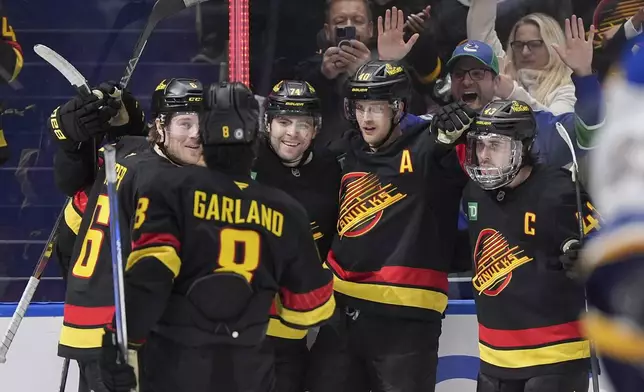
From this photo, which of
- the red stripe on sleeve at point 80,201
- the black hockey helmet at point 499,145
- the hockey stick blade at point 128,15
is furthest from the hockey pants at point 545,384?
the hockey stick blade at point 128,15

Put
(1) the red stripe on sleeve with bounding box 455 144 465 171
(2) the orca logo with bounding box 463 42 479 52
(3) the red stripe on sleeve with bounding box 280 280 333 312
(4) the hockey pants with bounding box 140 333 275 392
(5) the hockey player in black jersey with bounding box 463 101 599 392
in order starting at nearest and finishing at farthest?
(4) the hockey pants with bounding box 140 333 275 392, (3) the red stripe on sleeve with bounding box 280 280 333 312, (5) the hockey player in black jersey with bounding box 463 101 599 392, (1) the red stripe on sleeve with bounding box 455 144 465 171, (2) the orca logo with bounding box 463 42 479 52

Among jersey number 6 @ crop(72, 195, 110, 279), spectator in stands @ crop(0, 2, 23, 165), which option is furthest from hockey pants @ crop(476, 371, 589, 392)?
spectator in stands @ crop(0, 2, 23, 165)

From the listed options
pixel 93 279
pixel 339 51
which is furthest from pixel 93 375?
pixel 339 51

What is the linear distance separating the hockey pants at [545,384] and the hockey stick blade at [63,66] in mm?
1386

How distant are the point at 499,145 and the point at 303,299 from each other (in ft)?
2.50

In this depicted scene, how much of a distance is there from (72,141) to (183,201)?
0.68 meters

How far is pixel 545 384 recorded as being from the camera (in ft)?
7.85

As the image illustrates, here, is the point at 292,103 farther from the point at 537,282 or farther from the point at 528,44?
the point at 528,44

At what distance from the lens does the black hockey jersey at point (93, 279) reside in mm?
2287

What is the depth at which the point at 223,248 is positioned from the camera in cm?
187

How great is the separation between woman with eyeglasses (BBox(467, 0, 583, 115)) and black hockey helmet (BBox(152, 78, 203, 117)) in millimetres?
1347

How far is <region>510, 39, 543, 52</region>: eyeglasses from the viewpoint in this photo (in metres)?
3.36

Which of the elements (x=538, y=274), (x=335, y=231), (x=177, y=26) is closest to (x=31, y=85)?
(x=177, y=26)

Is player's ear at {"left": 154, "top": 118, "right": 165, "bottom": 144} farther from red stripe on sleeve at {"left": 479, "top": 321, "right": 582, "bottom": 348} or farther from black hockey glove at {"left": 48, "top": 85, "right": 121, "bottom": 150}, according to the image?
red stripe on sleeve at {"left": 479, "top": 321, "right": 582, "bottom": 348}
